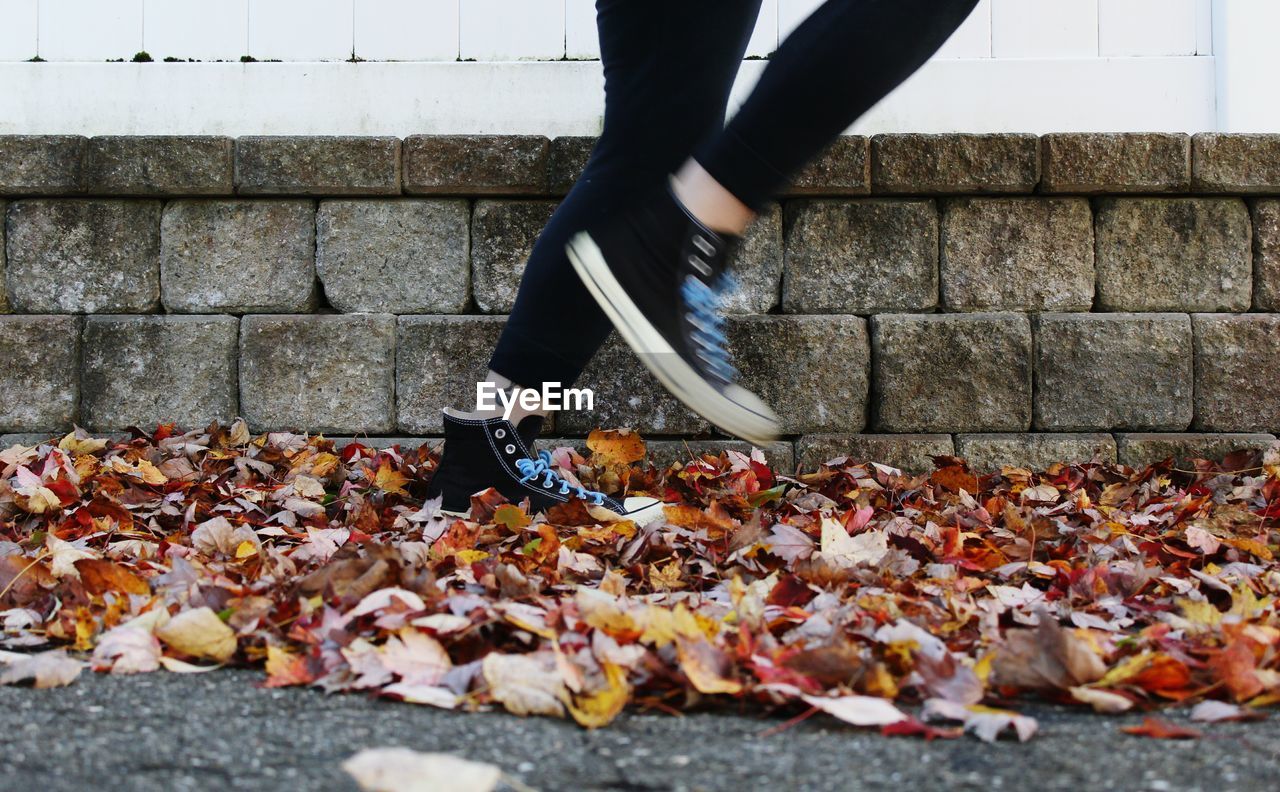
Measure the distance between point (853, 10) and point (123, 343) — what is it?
2.28 metres

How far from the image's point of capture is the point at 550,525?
6.55 ft

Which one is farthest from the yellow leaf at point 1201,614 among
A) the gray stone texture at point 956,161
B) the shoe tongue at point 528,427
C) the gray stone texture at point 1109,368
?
the gray stone texture at point 956,161

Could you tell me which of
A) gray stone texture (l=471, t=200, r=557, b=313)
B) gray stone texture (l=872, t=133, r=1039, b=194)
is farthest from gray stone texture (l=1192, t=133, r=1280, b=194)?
gray stone texture (l=471, t=200, r=557, b=313)

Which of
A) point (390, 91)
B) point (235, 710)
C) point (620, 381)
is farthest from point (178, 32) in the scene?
point (235, 710)

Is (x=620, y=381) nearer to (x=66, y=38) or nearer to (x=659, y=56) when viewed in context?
(x=659, y=56)

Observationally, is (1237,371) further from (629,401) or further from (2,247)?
(2,247)

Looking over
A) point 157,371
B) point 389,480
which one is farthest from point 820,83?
point 157,371

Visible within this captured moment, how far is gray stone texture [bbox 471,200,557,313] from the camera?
9.61 feet

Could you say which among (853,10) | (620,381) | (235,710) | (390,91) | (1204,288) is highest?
(390,91)

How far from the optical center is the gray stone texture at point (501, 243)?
2.93 metres

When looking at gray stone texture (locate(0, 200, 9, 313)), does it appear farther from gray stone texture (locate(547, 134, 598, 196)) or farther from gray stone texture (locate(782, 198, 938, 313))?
gray stone texture (locate(782, 198, 938, 313))

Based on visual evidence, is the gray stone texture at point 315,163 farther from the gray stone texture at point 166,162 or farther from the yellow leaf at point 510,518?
the yellow leaf at point 510,518

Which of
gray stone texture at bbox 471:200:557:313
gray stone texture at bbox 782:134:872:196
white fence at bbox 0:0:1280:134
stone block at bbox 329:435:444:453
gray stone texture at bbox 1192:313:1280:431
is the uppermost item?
white fence at bbox 0:0:1280:134

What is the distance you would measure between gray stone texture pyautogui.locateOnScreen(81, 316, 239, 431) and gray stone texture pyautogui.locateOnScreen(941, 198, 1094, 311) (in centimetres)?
199
